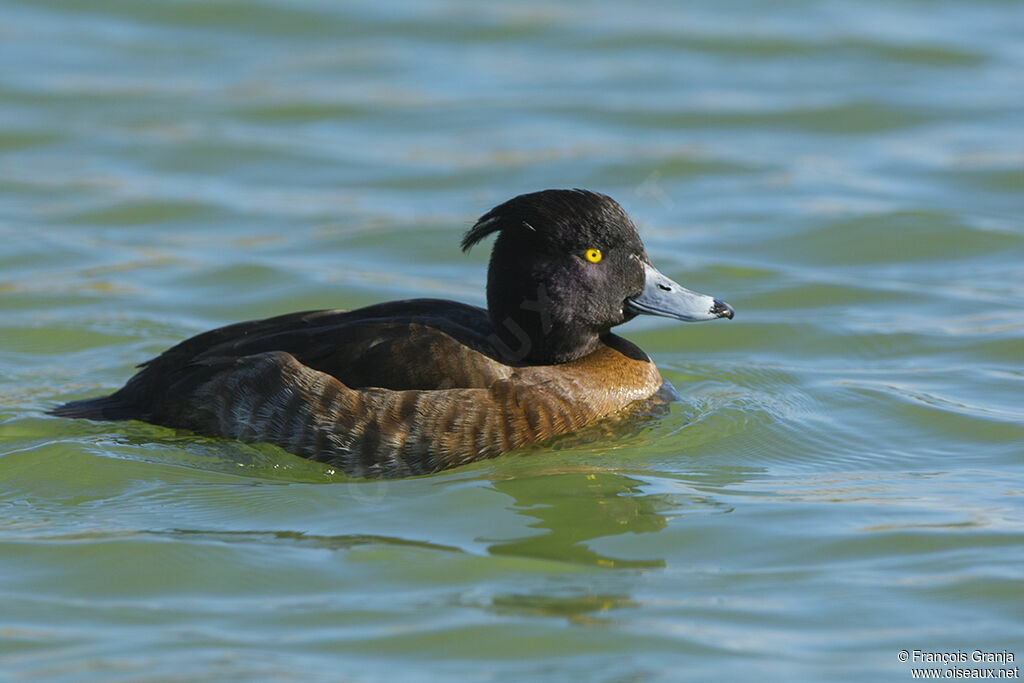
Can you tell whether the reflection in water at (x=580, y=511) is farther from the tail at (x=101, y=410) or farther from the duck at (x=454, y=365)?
the tail at (x=101, y=410)

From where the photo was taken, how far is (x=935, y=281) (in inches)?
372

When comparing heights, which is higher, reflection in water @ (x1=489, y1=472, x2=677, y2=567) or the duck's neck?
the duck's neck

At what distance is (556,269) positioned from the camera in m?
6.68

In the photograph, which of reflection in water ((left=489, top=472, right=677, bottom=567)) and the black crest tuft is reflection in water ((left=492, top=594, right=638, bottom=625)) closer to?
reflection in water ((left=489, top=472, right=677, bottom=567))

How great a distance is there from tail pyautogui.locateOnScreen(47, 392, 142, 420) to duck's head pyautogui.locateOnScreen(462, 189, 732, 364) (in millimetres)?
1729

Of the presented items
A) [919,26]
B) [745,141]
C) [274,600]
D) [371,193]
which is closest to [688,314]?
[274,600]

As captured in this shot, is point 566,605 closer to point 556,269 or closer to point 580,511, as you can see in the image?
point 580,511

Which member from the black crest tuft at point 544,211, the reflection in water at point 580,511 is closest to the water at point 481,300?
the reflection in water at point 580,511

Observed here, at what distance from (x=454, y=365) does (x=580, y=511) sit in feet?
2.98

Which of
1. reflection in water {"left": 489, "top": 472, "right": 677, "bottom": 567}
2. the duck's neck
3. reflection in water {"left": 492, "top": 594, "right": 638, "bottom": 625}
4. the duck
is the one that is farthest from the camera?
the duck's neck

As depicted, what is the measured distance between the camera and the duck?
634 centimetres

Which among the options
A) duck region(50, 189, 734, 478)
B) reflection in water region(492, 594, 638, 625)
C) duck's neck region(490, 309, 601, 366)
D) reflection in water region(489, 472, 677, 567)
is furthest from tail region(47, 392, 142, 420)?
reflection in water region(492, 594, 638, 625)

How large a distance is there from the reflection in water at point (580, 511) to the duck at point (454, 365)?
355 mm

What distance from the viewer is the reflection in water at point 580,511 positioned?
5488 mm
